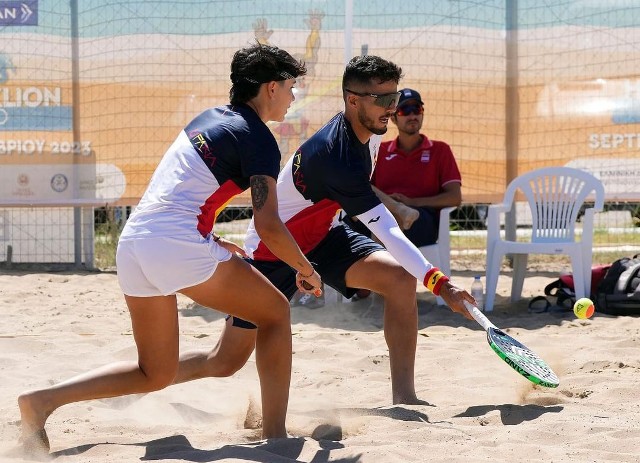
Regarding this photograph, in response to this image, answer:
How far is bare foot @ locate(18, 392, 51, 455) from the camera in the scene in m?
4.02

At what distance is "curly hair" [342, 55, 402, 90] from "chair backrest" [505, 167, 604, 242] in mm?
4114

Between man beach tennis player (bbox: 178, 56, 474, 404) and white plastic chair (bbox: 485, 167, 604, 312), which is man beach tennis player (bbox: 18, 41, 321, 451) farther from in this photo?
white plastic chair (bbox: 485, 167, 604, 312)

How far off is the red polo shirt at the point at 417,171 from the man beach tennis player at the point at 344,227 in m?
3.44

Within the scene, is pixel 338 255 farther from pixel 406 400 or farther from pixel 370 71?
pixel 370 71

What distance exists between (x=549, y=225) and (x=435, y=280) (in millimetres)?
4602

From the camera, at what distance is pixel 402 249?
176 inches

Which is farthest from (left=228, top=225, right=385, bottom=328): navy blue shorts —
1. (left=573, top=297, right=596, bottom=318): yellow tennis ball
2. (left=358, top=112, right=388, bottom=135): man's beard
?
(left=573, top=297, right=596, bottom=318): yellow tennis ball

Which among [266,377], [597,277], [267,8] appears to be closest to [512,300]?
[597,277]

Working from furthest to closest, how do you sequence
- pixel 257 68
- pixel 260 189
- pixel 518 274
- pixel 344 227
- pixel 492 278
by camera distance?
1. pixel 518 274
2. pixel 492 278
3. pixel 344 227
4. pixel 257 68
5. pixel 260 189

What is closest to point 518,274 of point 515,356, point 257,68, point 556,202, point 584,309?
point 556,202

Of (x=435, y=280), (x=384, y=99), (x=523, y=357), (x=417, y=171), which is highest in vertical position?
(x=384, y=99)

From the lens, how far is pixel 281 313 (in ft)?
13.2

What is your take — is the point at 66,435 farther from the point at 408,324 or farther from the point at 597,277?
the point at 597,277

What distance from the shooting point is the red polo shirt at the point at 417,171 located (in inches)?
333
